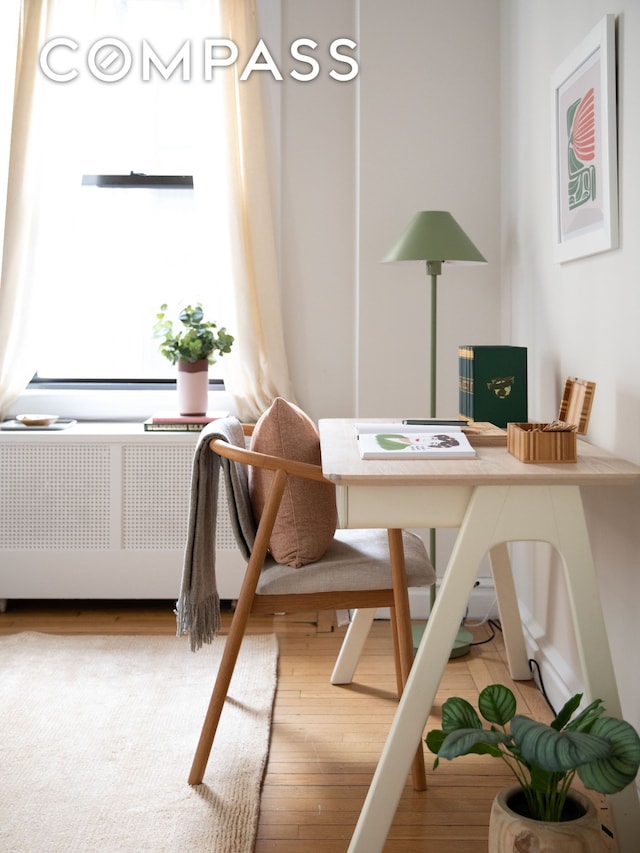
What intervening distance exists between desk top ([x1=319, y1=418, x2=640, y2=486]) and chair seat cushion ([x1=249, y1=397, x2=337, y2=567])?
0.28 m

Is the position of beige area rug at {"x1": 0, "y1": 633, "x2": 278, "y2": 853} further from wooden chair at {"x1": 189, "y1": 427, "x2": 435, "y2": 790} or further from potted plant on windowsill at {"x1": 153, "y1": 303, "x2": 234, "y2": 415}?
potted plant on windowsill at {"x1": 153, "y1": 303, "x2": 234, "y2": 415}

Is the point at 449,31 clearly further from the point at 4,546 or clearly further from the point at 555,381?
the point at 4,546

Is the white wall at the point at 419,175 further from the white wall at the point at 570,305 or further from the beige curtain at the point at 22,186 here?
the beige curtain at the point at 22,186

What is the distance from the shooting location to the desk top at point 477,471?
175 cm

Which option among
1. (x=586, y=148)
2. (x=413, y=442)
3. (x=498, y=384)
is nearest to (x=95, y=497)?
(x=498, y=384)

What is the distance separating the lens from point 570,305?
2.50 metres

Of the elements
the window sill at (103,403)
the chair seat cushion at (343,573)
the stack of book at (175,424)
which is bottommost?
the chair seat cushion at (343,573)

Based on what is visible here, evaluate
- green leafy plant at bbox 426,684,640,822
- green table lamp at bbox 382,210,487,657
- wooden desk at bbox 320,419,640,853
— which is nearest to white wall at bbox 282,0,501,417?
green table lamp at bbox 382,210,487,657

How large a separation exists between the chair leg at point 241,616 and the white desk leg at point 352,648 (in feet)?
2.02

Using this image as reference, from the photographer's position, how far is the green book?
8.29ft

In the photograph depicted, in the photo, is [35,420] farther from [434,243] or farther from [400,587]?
[400,587]

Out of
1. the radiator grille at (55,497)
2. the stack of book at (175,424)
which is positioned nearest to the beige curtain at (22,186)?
the radiator grille at (55,497)

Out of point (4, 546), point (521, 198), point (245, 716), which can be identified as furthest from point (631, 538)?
point (4, 546)

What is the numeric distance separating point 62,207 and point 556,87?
1979 mm
